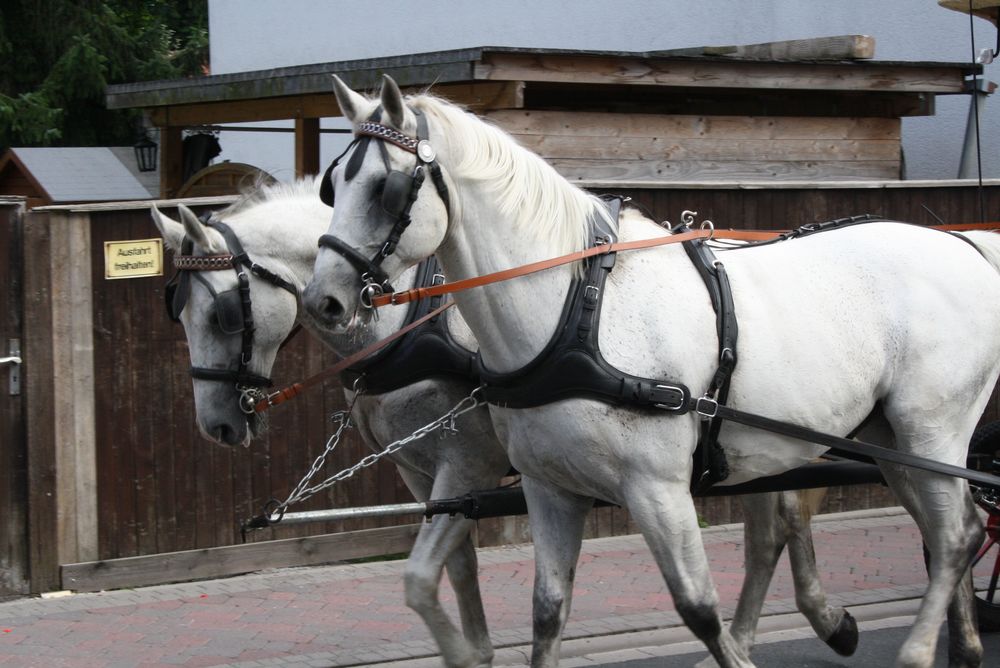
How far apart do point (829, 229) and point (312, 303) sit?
204 cm

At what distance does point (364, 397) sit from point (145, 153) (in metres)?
9.65

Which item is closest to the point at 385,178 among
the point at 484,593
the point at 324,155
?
the point at 484,593

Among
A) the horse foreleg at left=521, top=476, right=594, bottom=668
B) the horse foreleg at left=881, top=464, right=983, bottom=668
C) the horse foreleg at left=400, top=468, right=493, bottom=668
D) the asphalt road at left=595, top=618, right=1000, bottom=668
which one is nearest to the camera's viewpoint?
the horse foreleg at left=521, top=476, right=594, bottom=668

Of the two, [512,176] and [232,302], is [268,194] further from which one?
[512,176]

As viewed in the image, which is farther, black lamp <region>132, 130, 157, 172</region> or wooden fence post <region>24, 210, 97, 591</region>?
black lamp <region>132, 130, 157, 172</region>

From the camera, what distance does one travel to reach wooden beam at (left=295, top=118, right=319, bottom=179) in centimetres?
1038

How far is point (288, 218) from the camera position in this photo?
471 centimetres

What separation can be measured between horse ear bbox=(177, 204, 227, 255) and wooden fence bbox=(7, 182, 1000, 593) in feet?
7.21

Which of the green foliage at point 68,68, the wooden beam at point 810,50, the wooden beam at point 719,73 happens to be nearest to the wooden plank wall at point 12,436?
the wooden beam at point 719,73

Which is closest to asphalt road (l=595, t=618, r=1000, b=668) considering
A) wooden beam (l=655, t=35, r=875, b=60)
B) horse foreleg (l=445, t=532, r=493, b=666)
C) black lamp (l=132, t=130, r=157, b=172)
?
horse foreleg (l=445, t=532, r=493, b=666)

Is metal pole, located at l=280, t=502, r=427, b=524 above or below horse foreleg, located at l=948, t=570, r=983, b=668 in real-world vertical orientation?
above

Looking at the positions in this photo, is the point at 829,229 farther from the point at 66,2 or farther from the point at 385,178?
the point at 66,2

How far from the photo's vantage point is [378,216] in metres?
3.54

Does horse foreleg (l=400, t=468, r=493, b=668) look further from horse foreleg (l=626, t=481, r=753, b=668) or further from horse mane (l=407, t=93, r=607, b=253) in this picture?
horse mane (l=407, t=93, r=607, b=253)
